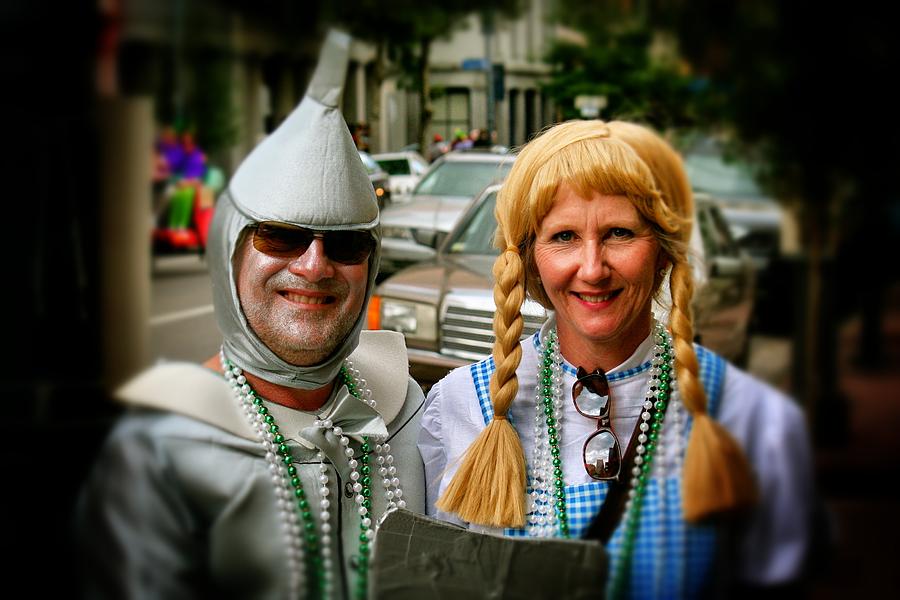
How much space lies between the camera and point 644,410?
1534 millimetres

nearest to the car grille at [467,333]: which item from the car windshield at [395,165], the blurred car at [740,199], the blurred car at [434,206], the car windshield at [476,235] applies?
the car windshield at [476,235]

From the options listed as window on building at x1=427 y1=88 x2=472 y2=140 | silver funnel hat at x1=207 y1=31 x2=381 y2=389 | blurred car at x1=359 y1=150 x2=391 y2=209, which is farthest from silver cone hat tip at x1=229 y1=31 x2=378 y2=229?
window on building at x1=427 y1=88 x2=472 y2=140

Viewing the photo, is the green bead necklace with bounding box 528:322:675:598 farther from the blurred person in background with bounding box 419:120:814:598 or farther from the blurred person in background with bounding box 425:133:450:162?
the blurred person in background with bounding box 425:133:450:162

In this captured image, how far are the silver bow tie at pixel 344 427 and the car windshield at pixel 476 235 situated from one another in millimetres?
A: 928

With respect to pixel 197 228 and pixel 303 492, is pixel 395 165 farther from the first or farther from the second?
pixel 303 492

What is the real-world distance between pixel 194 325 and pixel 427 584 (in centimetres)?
57

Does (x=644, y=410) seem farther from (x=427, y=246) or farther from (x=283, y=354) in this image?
(x=427, y=246)

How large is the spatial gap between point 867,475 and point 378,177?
1274 millimetres

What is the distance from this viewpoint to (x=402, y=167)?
2207 mm

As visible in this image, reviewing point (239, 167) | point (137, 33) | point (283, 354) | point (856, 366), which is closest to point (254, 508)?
point (283, 354)

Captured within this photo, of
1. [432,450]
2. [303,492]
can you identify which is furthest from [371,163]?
[303,492]

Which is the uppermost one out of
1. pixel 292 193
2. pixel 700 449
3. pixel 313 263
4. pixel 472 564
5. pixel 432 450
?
pixel 292 193

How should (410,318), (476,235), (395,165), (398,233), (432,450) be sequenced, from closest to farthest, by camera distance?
(432,450) → (395,165) → (476,235) → (398,233) → (410,318)

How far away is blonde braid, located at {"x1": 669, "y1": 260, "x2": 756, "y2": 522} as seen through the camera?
1.30 m
